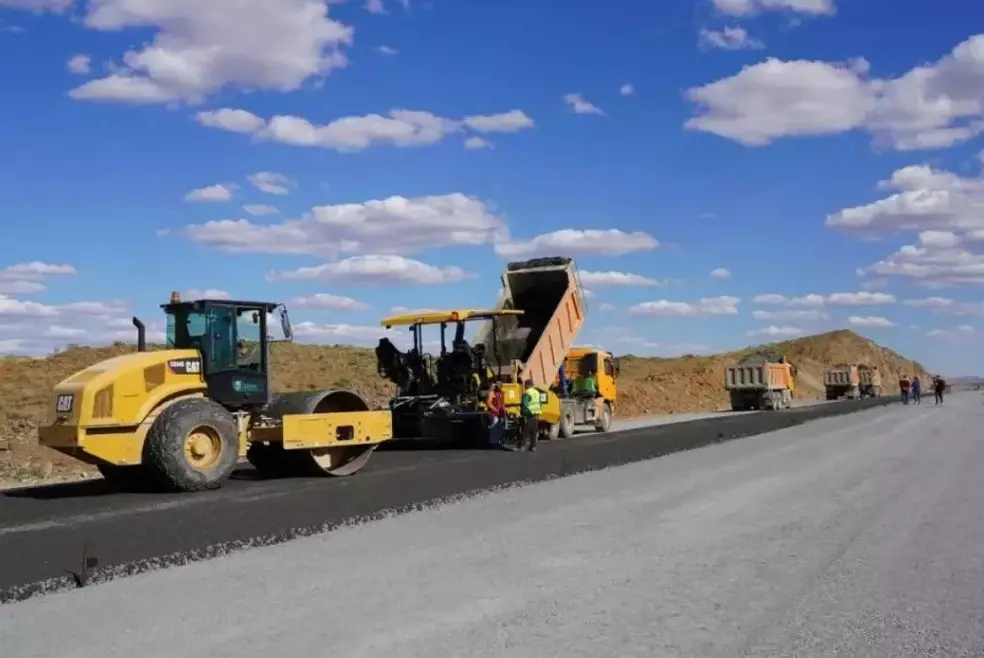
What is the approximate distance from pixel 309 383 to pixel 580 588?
3742cm

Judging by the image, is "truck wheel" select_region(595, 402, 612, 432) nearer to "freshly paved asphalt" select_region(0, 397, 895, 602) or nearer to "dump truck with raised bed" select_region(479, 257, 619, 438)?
"dump truck with raised bed" select_region(479, 257, 619, 438)

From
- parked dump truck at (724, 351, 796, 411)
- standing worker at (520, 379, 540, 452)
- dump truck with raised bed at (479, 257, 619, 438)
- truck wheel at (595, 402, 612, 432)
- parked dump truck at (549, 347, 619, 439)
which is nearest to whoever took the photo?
standing worker at (520, 379, 540, 452)

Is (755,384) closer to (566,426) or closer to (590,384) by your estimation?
(590,384)

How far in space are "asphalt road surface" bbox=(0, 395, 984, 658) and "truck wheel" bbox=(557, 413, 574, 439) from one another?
1177cm

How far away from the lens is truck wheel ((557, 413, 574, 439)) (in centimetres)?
2433

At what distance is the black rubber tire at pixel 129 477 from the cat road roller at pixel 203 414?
0.02m

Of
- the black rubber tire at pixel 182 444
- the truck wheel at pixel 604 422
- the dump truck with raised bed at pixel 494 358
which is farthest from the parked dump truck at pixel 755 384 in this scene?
the black rubber tire at pixel 182 444

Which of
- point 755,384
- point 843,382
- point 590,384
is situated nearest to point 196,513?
point 590,384

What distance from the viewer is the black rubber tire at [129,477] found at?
1251 cm

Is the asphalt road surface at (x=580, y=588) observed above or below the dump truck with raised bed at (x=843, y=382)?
below

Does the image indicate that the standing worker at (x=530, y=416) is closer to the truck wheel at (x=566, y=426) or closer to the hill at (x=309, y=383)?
the truck wheel at (x=566, y=426)

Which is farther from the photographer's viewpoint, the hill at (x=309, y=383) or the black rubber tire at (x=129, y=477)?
the hill at (x=309, y=383)

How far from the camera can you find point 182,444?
461 inches

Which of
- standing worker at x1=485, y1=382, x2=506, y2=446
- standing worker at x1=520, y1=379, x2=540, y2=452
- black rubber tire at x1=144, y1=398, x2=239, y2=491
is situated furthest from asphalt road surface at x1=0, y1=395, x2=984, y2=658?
standing worker at x1=485, y1=382, x2=506, y2=446
